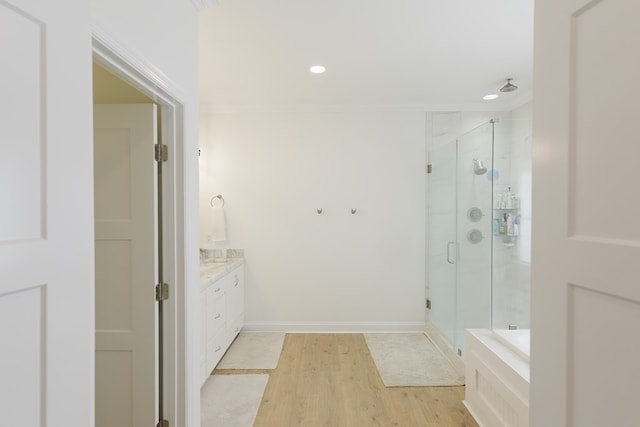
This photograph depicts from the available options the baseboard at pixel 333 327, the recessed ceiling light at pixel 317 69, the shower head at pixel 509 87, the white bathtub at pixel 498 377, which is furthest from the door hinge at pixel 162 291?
the shower head at pixel 509 87

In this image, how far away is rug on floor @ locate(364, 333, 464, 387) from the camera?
284 centimetres

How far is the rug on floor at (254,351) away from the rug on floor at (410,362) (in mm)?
988

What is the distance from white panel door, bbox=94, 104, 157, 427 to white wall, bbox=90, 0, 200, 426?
170 mm

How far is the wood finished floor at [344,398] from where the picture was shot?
232cm

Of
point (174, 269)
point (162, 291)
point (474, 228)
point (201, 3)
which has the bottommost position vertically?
point (162, 291)

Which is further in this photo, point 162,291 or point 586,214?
point 162,291

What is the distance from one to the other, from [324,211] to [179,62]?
8.51ft

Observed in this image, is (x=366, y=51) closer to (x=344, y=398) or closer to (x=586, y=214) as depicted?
(x=586, y=214)

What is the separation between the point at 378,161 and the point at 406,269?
4.36ft

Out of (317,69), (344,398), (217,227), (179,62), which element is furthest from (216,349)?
(317,69)

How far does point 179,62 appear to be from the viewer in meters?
1.63
